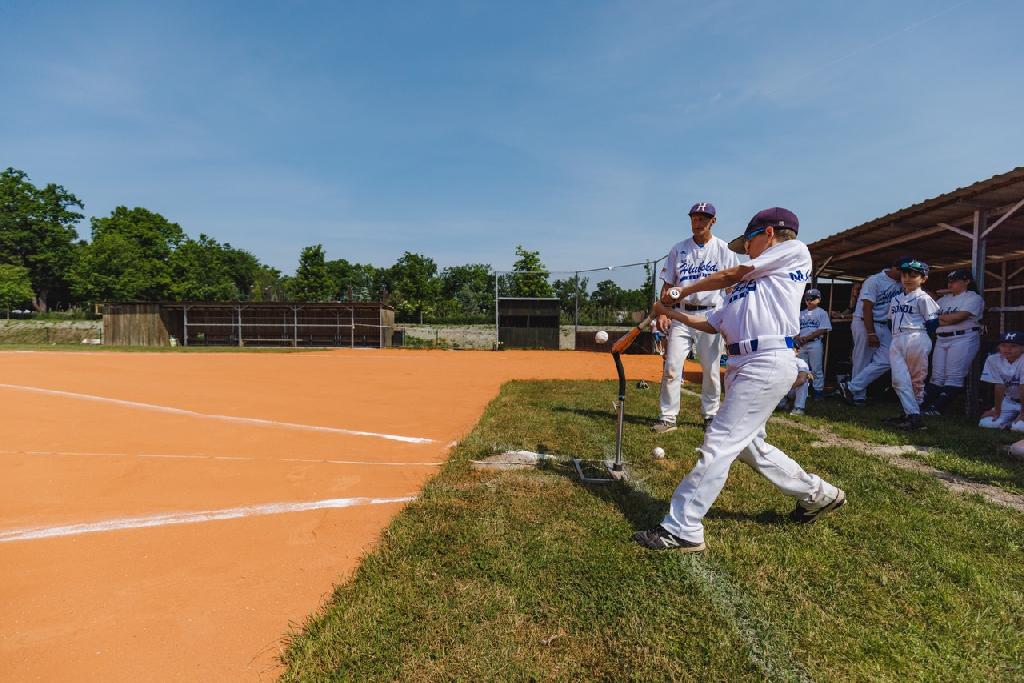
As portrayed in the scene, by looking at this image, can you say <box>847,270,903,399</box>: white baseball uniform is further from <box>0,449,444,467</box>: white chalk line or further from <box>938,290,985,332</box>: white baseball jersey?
<box>0,449,444,467</box>: white chalk line

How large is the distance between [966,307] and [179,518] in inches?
367

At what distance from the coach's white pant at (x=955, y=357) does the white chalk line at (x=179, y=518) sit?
25.2 ft

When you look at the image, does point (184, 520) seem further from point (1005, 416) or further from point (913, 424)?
point (1005, 416)

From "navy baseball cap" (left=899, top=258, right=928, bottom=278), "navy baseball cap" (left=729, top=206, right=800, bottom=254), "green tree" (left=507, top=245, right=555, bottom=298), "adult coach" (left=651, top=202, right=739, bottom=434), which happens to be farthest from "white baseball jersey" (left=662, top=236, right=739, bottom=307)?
"green tree" (left=507, top=245, right=555, bottom=298)

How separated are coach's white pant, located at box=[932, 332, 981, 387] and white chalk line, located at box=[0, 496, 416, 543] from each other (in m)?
7.69

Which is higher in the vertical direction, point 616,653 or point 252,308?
point 252,308

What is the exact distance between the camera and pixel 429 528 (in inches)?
115

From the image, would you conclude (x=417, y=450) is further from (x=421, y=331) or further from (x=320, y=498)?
(x=421, y=331)

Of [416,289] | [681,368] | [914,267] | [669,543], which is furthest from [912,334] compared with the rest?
[416,289]

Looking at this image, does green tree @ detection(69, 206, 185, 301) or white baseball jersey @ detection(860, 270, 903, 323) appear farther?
green tree @ detection(69, 206, 185, 301)

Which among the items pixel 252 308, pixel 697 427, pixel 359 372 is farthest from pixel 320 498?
pixel 252 308

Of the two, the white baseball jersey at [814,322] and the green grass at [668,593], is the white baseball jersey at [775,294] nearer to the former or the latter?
the green grass at [668,593]

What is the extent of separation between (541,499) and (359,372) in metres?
10.5

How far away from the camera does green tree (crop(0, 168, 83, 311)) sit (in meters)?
49.0
